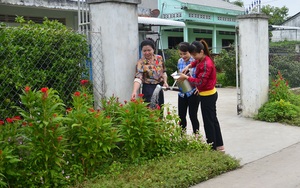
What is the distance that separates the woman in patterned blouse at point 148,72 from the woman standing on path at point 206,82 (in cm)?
34

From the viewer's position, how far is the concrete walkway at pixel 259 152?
4.80 meters

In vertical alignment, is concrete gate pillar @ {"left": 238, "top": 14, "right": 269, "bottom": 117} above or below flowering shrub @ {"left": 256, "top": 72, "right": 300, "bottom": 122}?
above

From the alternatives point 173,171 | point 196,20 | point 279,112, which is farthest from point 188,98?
point 196,20

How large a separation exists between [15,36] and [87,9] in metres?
1.71

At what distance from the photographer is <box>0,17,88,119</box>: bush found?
14.8 ft

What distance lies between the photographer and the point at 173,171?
15.4 ft

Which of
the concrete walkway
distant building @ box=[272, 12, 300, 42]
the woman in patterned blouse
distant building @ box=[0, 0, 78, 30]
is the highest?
distant building @ box=[272, 12, 300, 42]

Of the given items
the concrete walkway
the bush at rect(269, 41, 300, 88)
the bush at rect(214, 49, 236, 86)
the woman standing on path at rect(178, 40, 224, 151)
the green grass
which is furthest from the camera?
the bush at rect(214, 49, 236, 86)

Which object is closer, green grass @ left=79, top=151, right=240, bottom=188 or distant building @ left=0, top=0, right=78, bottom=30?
green grass @ left=79, top=151, right=240, bottom=188

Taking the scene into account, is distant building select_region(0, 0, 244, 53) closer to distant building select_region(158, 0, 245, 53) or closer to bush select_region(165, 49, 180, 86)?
distant building select_region(158, 0, 245, 53)

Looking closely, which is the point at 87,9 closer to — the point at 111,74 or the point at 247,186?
the point at 111,74

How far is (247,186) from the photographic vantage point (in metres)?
4.63

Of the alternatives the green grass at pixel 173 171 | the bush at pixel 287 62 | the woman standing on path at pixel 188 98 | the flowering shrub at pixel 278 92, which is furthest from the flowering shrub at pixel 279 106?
the green grass at pixel 173 171

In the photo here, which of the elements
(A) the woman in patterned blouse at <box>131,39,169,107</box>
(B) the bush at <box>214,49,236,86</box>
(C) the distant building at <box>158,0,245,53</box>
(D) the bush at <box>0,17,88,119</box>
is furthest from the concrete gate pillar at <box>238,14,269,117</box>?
(C) the distant building at <box>158,0,245,53</box>
